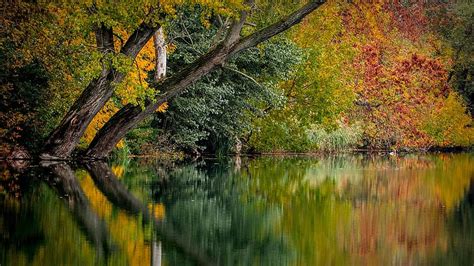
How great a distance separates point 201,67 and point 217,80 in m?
7.13

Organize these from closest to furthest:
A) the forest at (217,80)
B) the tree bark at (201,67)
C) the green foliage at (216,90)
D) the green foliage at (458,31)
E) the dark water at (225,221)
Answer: the dark water at (225,221) → the forest at (217,80) → the tree bark at (201,67) → the green foliage at (216,90) → the green foliage at (458,31)

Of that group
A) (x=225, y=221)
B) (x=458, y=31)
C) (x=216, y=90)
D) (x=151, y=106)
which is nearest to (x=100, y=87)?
(x=151, y=106)

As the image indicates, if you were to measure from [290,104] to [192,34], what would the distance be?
6160mm

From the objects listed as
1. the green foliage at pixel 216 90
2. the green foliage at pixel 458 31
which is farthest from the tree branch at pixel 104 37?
the green foliage at pixel 458 31

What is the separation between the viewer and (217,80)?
95.7 feet

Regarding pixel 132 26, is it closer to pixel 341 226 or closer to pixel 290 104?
pixel 341 226

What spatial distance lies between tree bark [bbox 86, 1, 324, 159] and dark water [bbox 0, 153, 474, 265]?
320cm

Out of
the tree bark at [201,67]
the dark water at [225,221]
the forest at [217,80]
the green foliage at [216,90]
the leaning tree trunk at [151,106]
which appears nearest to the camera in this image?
the dark water at [225,221]

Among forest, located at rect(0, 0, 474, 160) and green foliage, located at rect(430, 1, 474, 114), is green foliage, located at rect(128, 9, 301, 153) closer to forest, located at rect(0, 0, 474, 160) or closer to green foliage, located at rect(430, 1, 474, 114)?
forest, located at rect(0, 0, 474, 160)

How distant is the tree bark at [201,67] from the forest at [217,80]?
1.2 inches

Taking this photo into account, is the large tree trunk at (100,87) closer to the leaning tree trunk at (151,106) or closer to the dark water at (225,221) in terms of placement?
the leaning tree trunk at (151,106)

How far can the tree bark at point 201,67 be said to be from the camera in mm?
21531

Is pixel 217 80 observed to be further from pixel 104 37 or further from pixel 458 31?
pixel 458 31

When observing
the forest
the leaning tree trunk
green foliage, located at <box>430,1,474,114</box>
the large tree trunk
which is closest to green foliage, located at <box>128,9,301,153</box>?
the forest
